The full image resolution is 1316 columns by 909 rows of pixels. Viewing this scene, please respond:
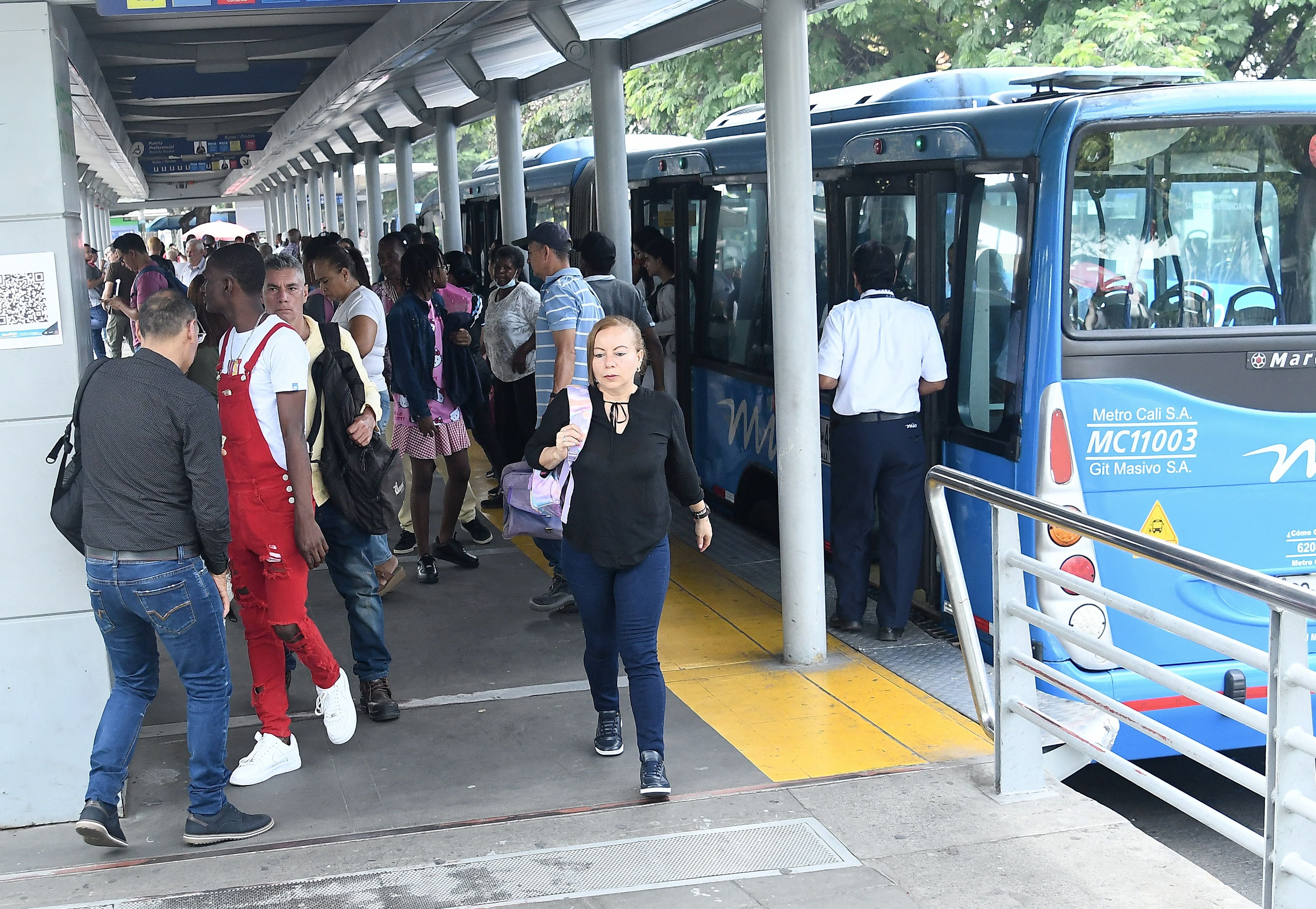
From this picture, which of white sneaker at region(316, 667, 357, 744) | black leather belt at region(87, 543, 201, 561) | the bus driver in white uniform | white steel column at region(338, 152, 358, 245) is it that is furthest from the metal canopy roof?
white steel column at region(338, 152, 358, 245)

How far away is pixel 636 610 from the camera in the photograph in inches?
193

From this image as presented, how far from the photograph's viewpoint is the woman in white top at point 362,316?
273 inches

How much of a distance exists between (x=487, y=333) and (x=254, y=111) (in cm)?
1236

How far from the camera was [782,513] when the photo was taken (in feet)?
21.2

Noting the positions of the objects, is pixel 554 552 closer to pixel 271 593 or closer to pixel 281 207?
pixel 271 593

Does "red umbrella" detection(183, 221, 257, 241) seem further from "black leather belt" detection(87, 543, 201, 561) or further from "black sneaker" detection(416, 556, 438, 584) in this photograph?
"black leather belt" detection(87, 543, 201, 561)

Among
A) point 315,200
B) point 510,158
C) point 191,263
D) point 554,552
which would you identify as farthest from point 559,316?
point 315,200

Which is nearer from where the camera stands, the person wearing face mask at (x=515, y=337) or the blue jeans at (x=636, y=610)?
the blue jeans at (x=636, y=610)

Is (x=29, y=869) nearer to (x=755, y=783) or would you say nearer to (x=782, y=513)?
(x=755, y=783)

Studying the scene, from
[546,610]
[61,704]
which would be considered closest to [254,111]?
[546,610]

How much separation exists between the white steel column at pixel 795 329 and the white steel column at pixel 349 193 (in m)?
19.0

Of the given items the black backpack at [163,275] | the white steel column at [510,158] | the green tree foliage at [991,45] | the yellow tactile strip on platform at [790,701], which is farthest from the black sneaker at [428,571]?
the green tree foliage at [991,45]

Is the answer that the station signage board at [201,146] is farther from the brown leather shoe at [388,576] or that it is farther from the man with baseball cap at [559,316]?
the man with baseball cap at [559,316]

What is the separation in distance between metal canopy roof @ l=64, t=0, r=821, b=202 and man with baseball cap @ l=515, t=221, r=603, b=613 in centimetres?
122
